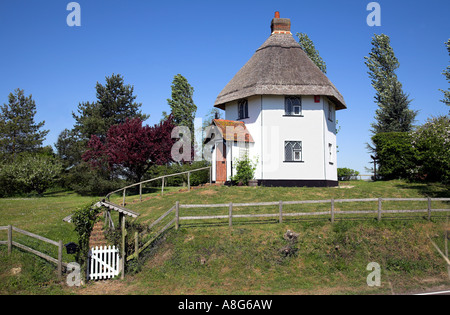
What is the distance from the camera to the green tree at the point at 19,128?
47.8 metres

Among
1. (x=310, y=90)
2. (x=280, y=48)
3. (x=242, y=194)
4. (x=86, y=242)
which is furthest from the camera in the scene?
(x=280, y=48)

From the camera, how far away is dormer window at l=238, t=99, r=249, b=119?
82.4ft

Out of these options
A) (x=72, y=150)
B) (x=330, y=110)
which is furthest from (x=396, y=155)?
(x=72, y=150)

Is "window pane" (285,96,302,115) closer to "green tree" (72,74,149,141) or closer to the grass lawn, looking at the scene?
the grass lawn

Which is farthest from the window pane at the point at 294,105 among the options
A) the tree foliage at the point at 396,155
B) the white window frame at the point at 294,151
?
the tree foliage at the point at 396,155

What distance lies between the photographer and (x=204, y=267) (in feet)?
38.2

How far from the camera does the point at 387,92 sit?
36.8 metres

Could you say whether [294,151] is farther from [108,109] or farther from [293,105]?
[108,109]

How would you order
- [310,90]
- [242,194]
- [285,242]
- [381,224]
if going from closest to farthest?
[285,242] < [381,224] < [242,194] < [310,90]

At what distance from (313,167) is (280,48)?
32.7 feet
